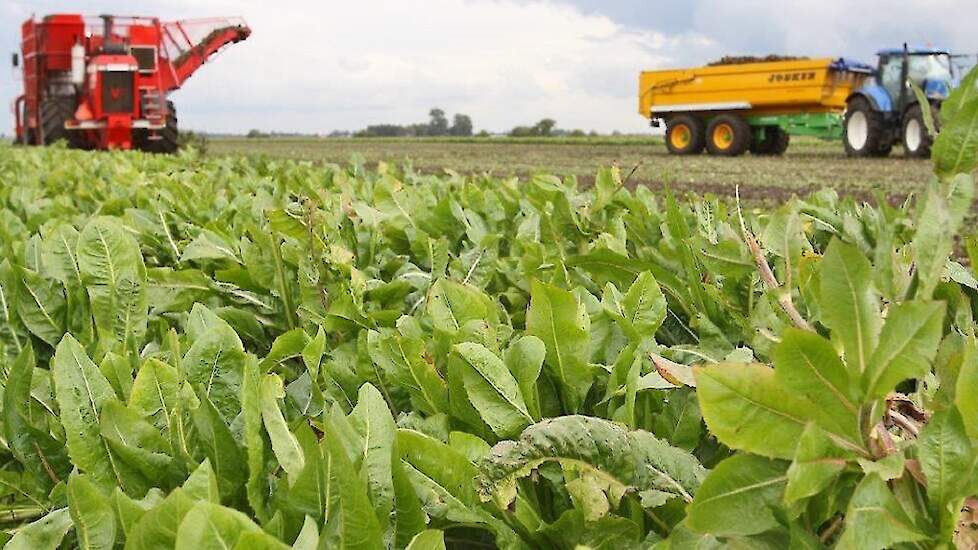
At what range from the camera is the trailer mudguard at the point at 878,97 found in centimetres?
2211

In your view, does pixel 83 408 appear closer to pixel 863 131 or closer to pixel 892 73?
pixel 892 73

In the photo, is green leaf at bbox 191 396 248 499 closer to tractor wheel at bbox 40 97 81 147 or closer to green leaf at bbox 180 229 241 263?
green leaf at bbox 180 229 241 263

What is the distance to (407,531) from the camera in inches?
38.9

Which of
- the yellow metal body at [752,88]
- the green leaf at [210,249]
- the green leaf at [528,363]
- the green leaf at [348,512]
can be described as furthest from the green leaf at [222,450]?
the yellow metal body at [752,88]

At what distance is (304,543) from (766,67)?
1022 inches

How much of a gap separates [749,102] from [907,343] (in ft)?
85.4

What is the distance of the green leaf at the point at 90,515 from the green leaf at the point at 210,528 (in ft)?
0.63

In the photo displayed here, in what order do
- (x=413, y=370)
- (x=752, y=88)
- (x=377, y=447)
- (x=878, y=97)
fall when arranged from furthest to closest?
(x=752, y=88), (x=878, y=97), (x=413, y=370), (x=377, y=447)

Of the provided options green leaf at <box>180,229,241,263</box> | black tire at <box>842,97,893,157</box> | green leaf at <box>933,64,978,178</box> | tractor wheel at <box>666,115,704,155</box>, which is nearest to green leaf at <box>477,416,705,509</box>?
green leaf at <box>933,64,978,178</box>

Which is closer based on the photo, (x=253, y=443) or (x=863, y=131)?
(x=253, y=443)

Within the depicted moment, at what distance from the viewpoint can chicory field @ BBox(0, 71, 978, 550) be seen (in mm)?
816

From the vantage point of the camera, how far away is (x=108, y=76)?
18.4m

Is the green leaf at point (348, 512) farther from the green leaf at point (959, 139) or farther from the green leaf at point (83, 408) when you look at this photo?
the green leaf at point (959, 139)

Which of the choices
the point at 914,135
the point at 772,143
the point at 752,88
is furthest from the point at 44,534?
the point at 772,143
